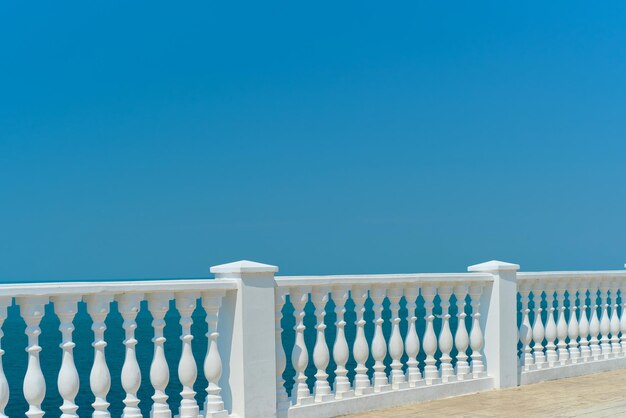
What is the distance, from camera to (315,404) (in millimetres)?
6867

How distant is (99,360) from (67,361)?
238mm

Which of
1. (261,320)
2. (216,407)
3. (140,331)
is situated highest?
(261,320)

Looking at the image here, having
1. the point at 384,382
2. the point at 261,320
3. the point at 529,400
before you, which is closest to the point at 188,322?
the point at 261,320

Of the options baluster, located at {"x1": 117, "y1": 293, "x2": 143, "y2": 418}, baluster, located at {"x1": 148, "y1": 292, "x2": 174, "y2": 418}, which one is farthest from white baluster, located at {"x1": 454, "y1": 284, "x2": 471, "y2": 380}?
baluster, located at {"x1": 117, "y1": 293, "x2": 143, "y2": 418}

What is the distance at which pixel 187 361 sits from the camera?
6.01m

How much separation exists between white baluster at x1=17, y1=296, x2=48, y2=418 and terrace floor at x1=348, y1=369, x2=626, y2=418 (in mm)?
3038

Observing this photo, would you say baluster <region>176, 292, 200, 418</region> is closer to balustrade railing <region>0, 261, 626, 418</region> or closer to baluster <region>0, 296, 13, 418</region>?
balustrade railing <region>0, 261, 626, 418</region>

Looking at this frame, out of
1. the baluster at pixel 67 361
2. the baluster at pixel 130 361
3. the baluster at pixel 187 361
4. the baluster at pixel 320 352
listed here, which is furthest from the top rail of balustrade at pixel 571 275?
the baluster at pixel 67 361

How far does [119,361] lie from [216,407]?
25.7 m

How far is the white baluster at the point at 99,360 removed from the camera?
539 centimetres

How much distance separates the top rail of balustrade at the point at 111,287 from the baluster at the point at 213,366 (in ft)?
0.34

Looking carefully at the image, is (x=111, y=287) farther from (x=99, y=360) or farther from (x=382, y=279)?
(x=382, y=279)

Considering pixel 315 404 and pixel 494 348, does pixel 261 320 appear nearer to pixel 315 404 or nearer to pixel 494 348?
pixel 315 404

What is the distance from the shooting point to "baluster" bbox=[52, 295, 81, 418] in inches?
207
